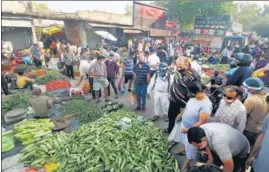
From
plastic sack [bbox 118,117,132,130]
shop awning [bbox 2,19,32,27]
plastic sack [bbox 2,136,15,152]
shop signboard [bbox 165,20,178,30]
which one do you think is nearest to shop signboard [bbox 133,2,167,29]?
shop signboard [bbox 165,20,178,30]

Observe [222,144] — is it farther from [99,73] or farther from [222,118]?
[99,73]

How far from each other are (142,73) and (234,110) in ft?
11.2

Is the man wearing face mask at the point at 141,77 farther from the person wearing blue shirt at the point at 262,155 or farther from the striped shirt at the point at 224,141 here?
the person wearing blue shirt at the point at 262,155

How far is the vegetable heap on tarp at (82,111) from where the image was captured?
5.86 metres

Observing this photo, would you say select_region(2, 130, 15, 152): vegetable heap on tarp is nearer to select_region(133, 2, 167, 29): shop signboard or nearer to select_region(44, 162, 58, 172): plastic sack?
select_region(44, 162, 58, 172): plastic sack

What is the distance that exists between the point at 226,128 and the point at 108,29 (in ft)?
65.1

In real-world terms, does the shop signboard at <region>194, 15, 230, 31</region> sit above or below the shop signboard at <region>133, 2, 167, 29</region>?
below

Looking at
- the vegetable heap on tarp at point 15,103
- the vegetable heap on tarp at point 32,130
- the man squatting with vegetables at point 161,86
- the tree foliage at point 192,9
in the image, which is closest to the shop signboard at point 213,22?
the tree foliage at point 192,9

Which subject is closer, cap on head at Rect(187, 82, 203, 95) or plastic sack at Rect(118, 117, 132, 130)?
cap on head at Rect(187, 82, 203, 95)

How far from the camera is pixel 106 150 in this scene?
3.69m

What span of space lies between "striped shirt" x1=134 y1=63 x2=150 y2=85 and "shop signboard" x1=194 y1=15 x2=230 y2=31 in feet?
55.4

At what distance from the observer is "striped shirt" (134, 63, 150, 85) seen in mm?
6223

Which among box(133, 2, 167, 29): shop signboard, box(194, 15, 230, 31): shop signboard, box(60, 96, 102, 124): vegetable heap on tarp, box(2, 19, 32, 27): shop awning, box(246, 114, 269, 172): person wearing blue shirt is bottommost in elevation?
box(60, 96, 102, 124): vegetable heap on tarp

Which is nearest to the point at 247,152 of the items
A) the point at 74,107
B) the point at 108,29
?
the point at 74,107
